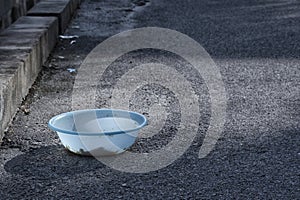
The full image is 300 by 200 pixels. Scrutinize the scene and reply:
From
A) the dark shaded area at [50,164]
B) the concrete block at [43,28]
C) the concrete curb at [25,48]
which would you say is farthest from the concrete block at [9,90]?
the concrete block at [43,28]

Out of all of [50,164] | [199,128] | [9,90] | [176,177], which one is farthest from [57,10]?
[176,177]

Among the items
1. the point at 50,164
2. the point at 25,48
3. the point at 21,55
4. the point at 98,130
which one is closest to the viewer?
the point at 50,164

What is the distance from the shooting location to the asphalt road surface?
3.11m

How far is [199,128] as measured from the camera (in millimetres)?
3893

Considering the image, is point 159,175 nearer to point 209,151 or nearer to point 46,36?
point 209,151

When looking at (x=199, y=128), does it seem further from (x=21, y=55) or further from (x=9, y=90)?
(x=21, y=55)

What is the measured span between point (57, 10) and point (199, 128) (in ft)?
9.59

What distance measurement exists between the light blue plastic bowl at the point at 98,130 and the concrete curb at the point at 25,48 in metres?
0.37

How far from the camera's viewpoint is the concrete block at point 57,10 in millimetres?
6269

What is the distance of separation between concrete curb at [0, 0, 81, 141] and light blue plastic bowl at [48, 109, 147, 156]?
0.37 m

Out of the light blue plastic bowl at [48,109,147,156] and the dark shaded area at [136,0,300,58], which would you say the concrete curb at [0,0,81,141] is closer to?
the light blue plastic bowl at [48,109,147,156]

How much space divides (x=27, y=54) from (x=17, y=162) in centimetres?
136

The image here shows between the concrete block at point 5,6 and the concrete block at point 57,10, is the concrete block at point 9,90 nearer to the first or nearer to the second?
the concrete block at point 5,6

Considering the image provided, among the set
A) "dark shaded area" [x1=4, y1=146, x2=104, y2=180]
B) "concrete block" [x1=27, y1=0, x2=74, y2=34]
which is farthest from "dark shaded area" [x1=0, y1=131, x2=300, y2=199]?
"concrete block" [x1=27, y1=0, x2=74, y2=34]
